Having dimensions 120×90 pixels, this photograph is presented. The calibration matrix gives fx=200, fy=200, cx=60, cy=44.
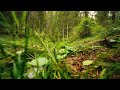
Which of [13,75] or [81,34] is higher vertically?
[81,34]

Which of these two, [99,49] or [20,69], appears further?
[99,49]

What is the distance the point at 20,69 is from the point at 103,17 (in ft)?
21.1
